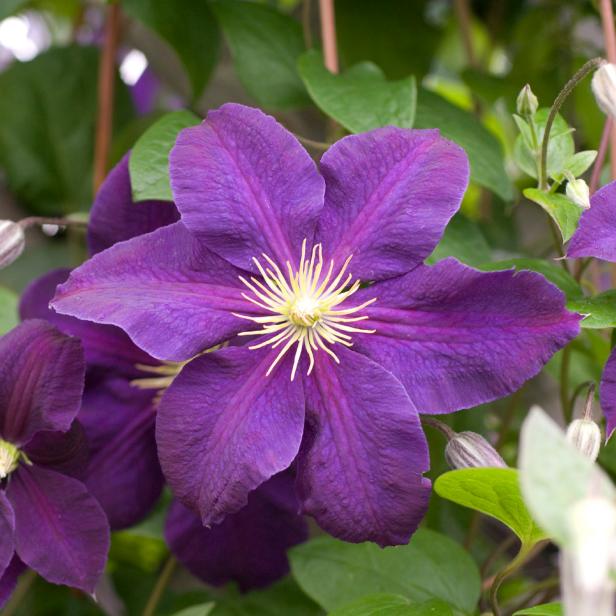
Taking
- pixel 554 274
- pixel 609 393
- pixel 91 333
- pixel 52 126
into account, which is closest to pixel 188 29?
pixel 52 126

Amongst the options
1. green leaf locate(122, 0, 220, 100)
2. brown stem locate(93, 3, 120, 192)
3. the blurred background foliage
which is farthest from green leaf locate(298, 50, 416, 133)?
brown stem locate(93, 3, 120, 192)

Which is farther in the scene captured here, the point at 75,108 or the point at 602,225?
the point at 75,108

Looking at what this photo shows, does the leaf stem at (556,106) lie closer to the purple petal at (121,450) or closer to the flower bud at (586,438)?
the flower bud at (586,438)

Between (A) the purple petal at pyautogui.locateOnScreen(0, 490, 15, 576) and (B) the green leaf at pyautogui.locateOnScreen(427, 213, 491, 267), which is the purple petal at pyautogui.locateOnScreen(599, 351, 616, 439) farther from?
(A) the purple petal at pyautogui.locateOnScreen(0, 490, 15, 576)

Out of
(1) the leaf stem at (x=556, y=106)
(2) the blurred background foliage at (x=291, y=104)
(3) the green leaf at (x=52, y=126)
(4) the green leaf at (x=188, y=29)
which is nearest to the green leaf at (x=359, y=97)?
(2) the blurred background foliage at (x=291, y=104)

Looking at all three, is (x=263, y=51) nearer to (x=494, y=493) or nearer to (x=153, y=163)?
(x=153, y=163)

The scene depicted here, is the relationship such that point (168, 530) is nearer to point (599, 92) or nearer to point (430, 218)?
point (430, 218)

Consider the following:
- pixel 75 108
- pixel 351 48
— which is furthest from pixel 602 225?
pixel 75 108
